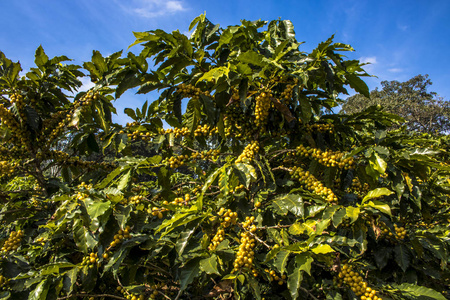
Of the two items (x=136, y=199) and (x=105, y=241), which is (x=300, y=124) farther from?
(x=105, y=241)

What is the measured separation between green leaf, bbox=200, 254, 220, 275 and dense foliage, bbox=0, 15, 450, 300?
0.01 m

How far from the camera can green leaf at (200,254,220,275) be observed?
1.28 meters

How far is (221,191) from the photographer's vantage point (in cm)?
169

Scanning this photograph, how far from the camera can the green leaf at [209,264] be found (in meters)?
1.28

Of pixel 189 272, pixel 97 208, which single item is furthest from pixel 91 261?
pixel 189 272

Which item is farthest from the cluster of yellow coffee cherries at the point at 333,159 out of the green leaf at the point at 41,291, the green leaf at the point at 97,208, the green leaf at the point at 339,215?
the green leaf at the point at 41,291

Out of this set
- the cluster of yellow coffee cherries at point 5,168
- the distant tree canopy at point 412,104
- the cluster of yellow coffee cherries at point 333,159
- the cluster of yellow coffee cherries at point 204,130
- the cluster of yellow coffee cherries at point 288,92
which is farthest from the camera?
the distant tree canopy at point 412,104

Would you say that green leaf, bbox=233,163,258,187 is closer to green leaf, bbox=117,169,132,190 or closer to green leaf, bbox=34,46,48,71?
green leaf, bbox=117,169,132,190

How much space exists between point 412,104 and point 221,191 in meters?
31.9

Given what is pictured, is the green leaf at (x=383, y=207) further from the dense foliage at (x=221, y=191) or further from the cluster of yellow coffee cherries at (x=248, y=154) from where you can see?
the cluster of yellow coffee cherries at (x=248, y=154)

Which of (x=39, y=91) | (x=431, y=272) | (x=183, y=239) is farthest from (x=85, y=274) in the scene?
(x=431, y=272)

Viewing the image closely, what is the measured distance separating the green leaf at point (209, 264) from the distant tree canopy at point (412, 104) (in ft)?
89.6

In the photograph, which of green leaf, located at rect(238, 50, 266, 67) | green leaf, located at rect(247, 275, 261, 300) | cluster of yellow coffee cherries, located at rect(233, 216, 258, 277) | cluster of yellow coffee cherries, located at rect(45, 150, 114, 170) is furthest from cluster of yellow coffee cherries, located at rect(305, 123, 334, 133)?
cluster of yellow coffee cherries, located at rect(45, 150, 114, 170)

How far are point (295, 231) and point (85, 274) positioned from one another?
3.96ft
